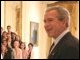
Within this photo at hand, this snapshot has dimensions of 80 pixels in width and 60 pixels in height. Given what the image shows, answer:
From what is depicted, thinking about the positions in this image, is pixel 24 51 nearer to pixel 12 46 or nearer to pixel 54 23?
pixel 12 46

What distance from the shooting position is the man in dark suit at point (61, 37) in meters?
1.11

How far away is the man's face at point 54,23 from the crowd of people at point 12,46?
143cm

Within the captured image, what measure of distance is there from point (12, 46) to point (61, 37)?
1619mm

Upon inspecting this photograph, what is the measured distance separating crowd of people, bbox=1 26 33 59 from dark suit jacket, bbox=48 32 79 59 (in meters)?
1.62

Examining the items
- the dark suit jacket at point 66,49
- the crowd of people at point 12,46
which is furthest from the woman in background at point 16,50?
the dark suit jacket at point 66,49

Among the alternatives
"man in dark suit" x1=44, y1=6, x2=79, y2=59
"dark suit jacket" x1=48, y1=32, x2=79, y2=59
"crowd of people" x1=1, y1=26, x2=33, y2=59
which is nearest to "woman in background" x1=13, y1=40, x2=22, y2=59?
"crowd of people" x1=1, y1=26, x2=33, y2=59

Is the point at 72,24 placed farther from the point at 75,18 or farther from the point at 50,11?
the point at 50,11

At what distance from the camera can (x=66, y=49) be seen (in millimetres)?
1127

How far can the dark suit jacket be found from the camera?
43.4 inches

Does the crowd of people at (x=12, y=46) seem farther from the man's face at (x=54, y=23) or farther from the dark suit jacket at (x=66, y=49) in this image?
the dark suit jacket at (x=66, y=49)

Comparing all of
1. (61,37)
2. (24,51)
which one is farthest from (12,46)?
(61,37)

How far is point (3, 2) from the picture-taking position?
2729 millimetres

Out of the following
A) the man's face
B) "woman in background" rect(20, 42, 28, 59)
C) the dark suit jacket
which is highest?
the man's face

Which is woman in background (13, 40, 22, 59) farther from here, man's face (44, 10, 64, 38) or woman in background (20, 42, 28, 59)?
man's face (44, 10, 64, 38)
